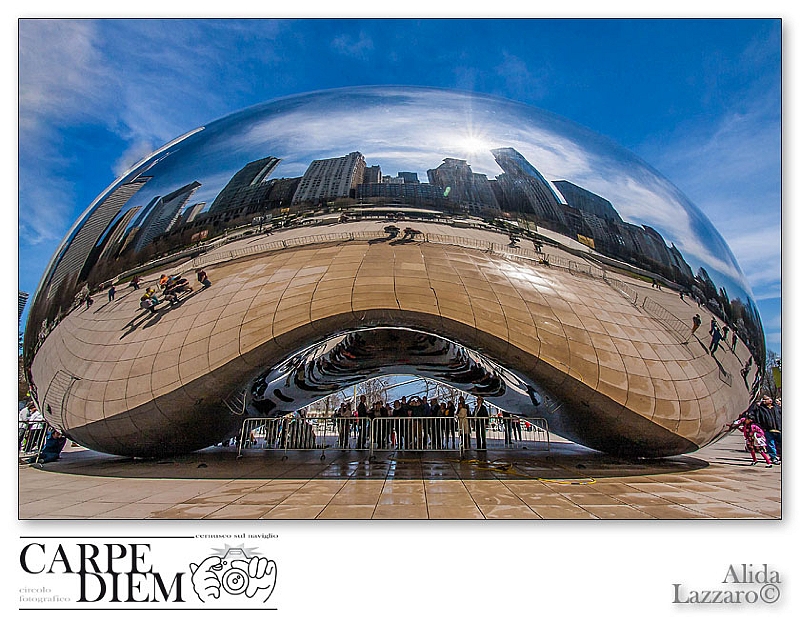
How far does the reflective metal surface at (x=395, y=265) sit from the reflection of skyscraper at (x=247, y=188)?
24 mm

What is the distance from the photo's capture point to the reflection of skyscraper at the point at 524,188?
18.7 ft

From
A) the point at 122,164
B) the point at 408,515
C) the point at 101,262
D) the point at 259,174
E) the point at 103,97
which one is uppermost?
the point at 103,97

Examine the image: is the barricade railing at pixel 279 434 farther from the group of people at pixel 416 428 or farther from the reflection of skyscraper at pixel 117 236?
the reflection of skyscraper at pixel 117 236

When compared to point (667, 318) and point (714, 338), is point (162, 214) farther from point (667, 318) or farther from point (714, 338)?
point (714, 338)

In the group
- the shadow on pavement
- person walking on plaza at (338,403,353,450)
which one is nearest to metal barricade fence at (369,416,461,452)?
person walking on plaza at (338,403,353,450)

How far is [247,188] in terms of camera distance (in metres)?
5.72

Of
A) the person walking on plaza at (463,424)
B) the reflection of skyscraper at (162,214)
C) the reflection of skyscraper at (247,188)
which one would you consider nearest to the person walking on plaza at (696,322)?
the person walking on plaza at (463,424)

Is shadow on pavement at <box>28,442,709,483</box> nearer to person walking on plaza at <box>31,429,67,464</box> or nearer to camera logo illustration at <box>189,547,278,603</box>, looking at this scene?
person walking on plaza at <box>31,429,67,464</box>

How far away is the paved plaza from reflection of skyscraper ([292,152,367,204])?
3.30 metres

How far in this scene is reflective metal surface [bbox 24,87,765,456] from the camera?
567 centimetres
